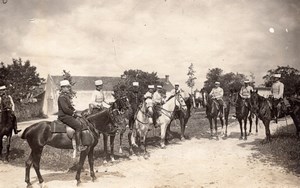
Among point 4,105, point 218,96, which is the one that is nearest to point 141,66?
point 218,96

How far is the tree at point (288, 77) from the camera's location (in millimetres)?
9883

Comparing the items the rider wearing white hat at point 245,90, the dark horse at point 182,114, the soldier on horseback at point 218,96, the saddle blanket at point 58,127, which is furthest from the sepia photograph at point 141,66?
the soldier on horseback at point 218,96

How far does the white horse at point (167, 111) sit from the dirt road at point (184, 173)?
52.6 inches

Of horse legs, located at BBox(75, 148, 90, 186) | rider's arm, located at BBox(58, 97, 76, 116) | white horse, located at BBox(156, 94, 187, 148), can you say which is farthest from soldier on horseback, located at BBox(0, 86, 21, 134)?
white horse, located at BBox(156, 94, 187, 148)

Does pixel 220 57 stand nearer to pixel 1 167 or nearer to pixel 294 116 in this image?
pixel 294 116

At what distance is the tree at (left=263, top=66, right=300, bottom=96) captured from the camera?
389 inches

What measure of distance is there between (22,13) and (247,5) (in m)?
6.88

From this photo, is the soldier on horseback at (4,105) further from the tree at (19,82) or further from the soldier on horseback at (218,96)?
the soldier on horseback at (218,96)

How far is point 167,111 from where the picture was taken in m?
11.5

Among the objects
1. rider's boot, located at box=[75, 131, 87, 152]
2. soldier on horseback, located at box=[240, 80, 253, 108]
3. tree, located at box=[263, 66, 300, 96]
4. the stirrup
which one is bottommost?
the stirrup

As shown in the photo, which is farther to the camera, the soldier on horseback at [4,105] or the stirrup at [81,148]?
the soldier on horseback at [4,105]

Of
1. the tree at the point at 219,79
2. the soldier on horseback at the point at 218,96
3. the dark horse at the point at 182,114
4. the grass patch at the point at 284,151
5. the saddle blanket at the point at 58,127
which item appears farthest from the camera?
the tree at the point at 219,79

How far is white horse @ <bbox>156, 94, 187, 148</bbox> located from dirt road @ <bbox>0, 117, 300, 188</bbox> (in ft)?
4.38

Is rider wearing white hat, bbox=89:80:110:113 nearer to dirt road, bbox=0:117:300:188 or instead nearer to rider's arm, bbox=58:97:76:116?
dirt road, bbox=0:117:300:188
